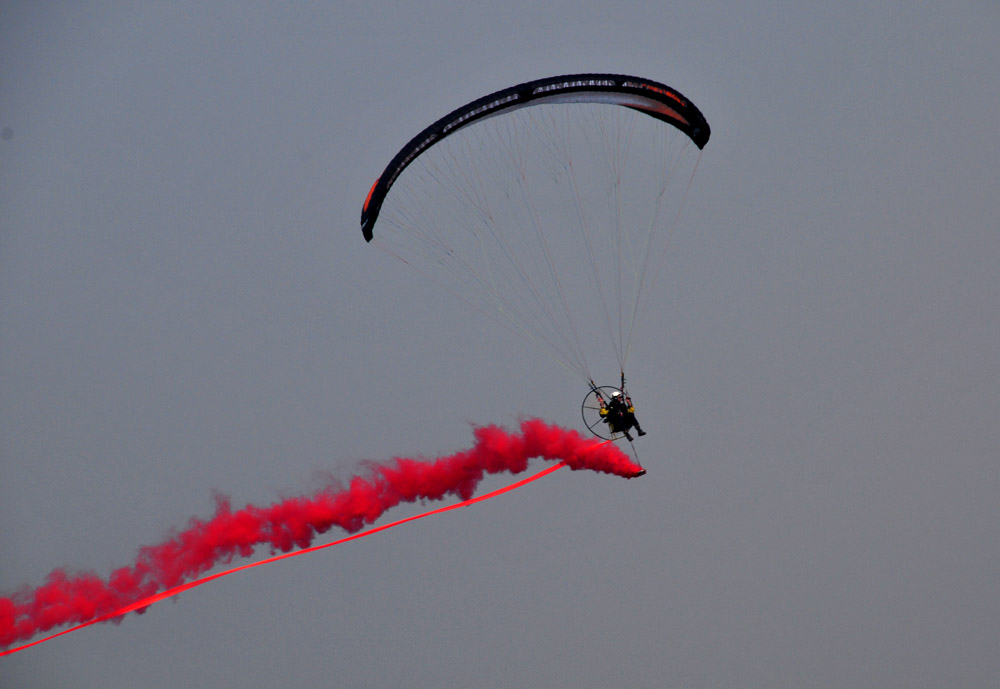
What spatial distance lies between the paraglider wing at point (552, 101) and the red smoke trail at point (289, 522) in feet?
18.8

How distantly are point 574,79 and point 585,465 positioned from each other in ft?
28.7

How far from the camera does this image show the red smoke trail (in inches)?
952

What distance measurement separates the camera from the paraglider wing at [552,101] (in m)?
22.6

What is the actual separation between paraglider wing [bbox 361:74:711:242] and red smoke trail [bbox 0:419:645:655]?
18.8 ft

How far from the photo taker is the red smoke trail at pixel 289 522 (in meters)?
24.2

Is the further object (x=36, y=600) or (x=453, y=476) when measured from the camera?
(x=453, y=476)

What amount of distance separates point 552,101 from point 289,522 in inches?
432

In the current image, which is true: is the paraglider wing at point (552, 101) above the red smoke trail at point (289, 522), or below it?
above

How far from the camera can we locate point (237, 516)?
25.0 metres

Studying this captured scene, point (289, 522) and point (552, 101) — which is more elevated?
point (552, 101)

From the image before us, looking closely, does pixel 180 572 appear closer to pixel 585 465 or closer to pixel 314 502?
pixel 314 502

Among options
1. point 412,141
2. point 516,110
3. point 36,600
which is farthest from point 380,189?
point 36,600

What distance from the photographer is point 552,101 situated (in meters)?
23.0

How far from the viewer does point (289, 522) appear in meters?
25.0
